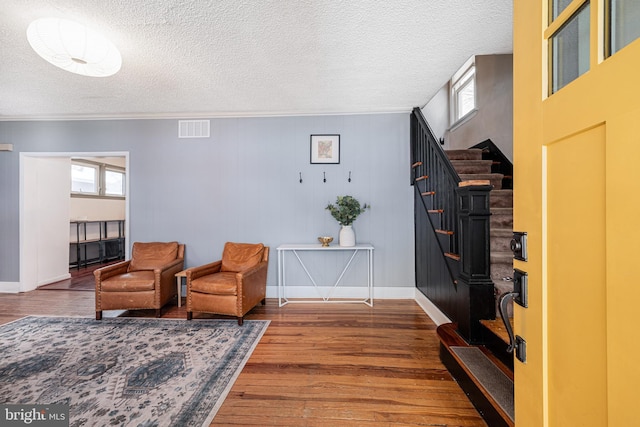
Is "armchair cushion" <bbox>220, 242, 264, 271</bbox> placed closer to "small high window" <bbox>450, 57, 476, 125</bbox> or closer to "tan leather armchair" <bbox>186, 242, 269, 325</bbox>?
"tan leather armchair" <bbox>186, 242, 269, 325</bbox>

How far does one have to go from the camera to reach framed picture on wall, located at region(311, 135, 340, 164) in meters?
3.80

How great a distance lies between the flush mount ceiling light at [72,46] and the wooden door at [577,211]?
2671 millimetres

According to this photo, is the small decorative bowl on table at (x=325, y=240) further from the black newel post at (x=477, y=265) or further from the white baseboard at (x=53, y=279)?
the white baseboard at (x=53, y=279)

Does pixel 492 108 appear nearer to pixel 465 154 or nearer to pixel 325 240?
pixel 465 154

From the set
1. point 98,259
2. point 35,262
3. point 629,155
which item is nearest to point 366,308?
point 629,155

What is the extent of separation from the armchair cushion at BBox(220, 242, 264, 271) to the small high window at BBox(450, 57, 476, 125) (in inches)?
151

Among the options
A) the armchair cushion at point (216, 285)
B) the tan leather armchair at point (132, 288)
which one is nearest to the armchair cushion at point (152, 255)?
the tan leather armchair at point (132, 288)

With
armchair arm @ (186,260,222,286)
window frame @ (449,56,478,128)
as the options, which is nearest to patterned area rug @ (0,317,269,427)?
armchair arm @ (186,260,222,286)

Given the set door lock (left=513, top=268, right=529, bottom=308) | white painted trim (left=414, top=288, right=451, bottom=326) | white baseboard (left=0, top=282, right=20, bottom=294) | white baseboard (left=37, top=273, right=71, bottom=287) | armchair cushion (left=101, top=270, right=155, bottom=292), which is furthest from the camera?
white baseboard (left=37, top=273, right=71, bottom=287)

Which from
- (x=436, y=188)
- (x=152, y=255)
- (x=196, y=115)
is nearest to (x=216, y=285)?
(x=152, y=255)

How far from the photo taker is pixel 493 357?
73.1 inches

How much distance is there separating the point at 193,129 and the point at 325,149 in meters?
1.95

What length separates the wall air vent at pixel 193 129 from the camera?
3.90 m

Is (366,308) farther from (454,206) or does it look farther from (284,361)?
(454,206)
